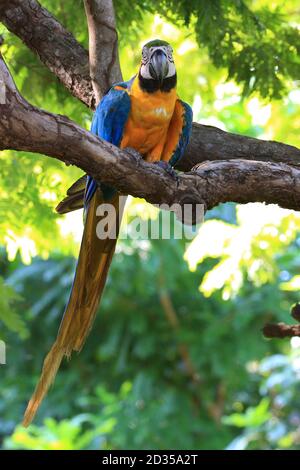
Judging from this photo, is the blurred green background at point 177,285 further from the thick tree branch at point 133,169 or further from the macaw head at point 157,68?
the thick tree branch at point 133,169

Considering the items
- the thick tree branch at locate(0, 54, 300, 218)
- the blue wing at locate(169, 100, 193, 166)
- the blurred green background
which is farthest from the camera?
the blurred green background

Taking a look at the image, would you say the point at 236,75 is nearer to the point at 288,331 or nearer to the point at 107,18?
the point at 107,18

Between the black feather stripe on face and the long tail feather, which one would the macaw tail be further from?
the black feather stripe on face

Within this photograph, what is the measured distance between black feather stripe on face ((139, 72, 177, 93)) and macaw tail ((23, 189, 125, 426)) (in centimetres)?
33

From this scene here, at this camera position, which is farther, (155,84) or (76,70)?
(76,70)

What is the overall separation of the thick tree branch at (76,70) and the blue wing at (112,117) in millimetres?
229

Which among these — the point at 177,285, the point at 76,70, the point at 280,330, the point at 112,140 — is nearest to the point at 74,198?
the point at 112,140

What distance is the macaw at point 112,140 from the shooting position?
2020 mm

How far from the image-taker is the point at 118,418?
4418 mm

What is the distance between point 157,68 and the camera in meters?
2.00

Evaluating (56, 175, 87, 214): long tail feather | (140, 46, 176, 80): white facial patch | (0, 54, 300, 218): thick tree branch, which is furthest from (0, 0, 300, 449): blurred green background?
(0, 54, 300, 218): thick tree branch

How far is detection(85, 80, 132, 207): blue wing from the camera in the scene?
2021 mm

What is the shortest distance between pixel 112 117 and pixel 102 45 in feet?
0.80

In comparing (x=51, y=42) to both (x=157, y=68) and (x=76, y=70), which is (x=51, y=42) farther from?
(x=157, y=68)
